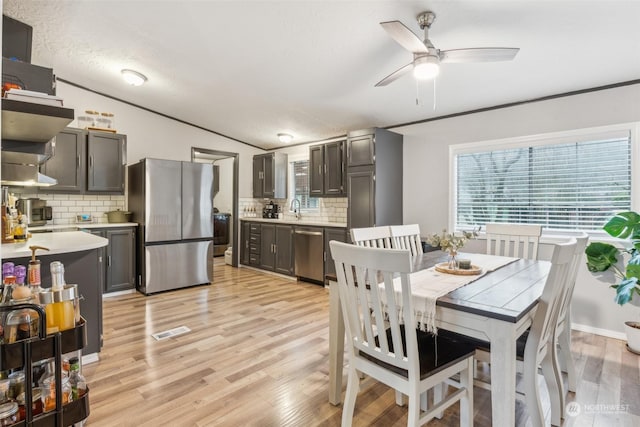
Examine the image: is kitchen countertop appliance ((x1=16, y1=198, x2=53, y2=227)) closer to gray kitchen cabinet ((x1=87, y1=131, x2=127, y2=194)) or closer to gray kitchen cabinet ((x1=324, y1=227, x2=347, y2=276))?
gray kitchen cabinet ((x1=87, y1=131, x2=127, y2=194))

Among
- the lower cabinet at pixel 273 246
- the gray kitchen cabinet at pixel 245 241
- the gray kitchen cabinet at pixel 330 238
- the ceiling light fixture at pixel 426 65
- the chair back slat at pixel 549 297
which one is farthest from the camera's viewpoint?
the gray kitchen cabinet at pixel 245 241

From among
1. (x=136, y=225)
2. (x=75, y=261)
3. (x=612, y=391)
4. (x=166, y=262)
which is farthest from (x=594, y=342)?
(x=136, y=225)

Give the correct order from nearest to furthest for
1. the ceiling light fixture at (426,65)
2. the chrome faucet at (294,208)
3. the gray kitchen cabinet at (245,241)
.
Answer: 1. the ceiling light fixture at (426,65)
2. the chrome faucet at (294,208)
3. the gray kitchen cabinet at (245,241)

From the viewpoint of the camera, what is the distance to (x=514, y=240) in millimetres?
2887

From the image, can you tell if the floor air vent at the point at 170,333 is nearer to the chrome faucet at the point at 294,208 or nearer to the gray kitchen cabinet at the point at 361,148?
the gray kitchen cabinet at the point at 361,148

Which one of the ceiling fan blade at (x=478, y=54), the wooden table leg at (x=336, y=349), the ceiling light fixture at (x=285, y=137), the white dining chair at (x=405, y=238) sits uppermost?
the ceiling light fixture at (x=285, y=137)

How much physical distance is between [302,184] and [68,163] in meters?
3.33

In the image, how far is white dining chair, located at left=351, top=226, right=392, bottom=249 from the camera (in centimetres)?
250

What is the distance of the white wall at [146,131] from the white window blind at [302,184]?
4.17 feet

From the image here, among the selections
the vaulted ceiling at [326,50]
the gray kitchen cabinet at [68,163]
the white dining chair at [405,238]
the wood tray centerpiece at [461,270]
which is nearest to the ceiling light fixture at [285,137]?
the vaulted ceiling at [326,50]

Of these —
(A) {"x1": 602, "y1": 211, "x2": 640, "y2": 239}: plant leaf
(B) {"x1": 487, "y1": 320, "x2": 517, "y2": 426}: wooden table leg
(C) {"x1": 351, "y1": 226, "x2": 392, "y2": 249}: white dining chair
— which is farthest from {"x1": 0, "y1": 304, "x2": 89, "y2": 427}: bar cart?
(A) {"x1": 602, "y1": 211, "x2": 640, "y2": 239}: plant leaf

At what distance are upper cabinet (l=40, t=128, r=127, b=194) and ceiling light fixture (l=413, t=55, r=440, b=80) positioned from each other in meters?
4.14

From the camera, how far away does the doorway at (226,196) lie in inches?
244

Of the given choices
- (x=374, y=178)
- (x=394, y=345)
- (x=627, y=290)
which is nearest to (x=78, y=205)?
(x=374, y=178)
